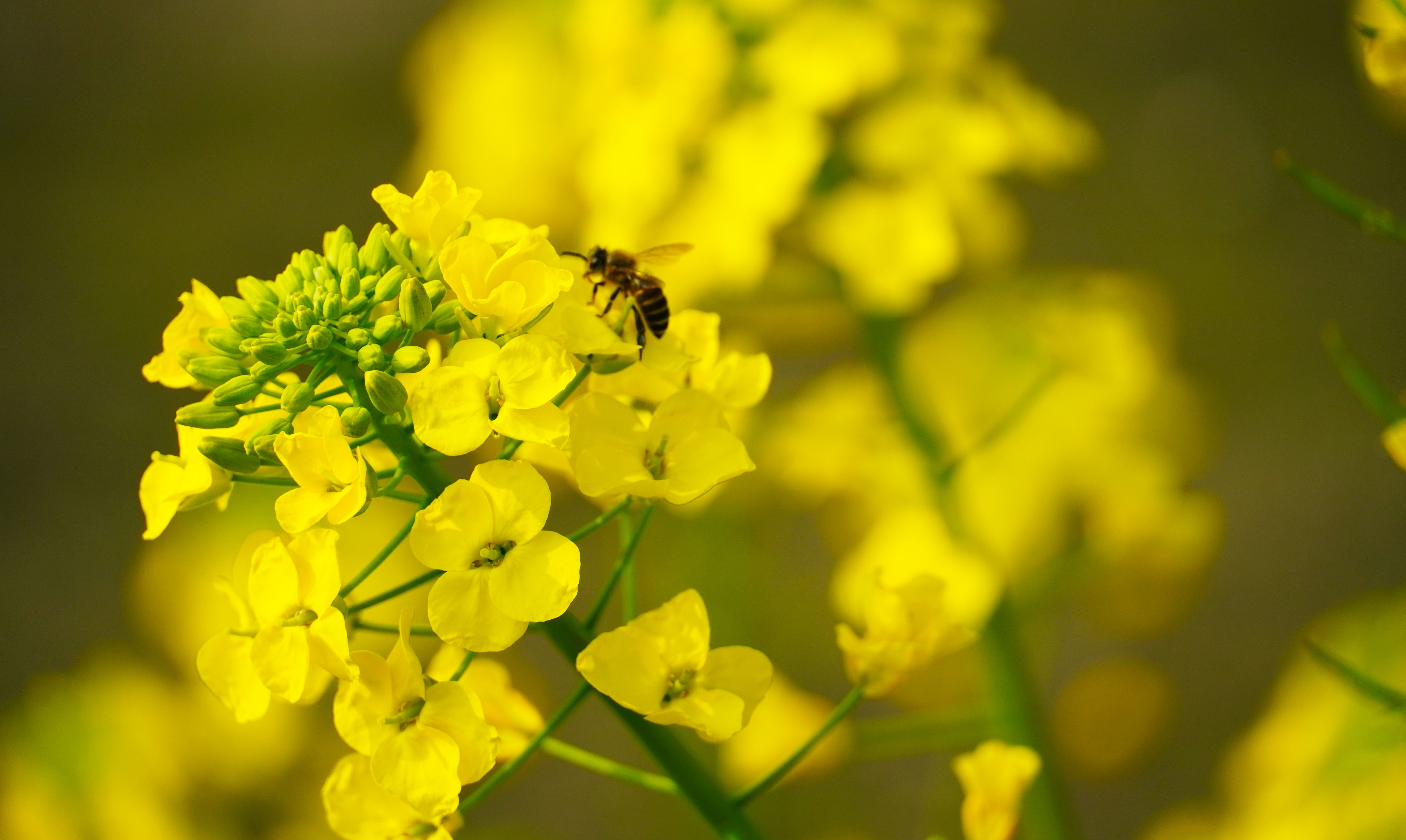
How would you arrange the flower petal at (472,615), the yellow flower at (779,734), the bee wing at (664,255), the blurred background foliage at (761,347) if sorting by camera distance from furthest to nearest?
the blurred background foliage at (761,347) < the yellow flower at (779,734) < the bee wing at (664,255) < the flower petal at (472,615)

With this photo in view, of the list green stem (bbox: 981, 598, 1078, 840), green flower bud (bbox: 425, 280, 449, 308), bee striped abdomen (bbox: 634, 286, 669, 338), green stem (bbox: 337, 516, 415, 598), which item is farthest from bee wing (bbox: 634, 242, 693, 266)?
green stem (bbox: 981, 598, 1078, 840)

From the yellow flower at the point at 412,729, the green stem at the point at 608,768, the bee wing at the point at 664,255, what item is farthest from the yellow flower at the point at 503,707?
the bee wing at the point at 664,255

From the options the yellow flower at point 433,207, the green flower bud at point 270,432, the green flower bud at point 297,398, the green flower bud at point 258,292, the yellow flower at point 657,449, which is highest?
the yellow flower at point 433,207

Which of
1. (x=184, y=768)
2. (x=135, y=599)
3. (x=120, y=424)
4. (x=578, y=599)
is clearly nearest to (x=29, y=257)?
(x=120, y=424)

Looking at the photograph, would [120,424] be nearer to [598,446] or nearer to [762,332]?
[762,332]

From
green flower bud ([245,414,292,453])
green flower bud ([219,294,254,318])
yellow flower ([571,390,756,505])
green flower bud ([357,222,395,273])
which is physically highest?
green flower bud ([357,222,395,273])

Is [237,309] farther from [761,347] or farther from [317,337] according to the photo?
[761,347]

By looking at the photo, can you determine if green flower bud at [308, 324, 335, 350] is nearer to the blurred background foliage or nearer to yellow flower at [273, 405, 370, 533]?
yellow flower at [273, 405, 370, 533]

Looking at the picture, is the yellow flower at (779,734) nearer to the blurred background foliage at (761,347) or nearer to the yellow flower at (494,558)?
the blurred background foliage at (761,347)
